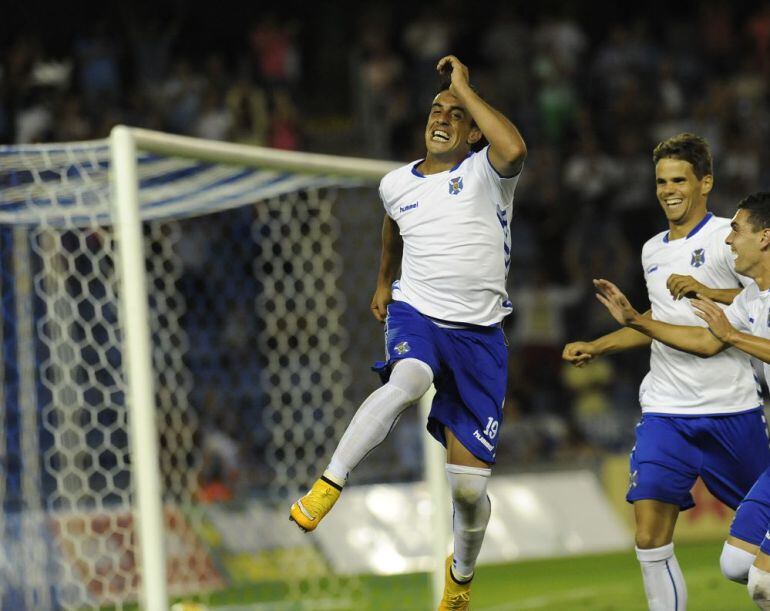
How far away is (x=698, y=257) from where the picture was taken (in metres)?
7.05

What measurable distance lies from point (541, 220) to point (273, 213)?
5126 mm

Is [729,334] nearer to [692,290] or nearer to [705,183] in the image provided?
[692,290]

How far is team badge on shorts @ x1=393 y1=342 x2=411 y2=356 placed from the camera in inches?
262

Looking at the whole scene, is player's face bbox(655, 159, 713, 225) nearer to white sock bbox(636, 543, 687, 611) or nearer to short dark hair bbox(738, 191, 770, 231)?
short dark hair bbox(738, 191, 770, 231)

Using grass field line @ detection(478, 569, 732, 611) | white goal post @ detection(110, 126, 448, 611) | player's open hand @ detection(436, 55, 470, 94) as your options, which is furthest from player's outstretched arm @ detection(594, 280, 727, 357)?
grass field line @ detection(478, 569, 732, 611)

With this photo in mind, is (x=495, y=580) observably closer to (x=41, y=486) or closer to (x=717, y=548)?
(x=717, y=548)

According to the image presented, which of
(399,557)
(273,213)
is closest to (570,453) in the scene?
(399,557)

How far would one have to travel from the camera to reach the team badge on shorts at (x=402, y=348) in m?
6.65

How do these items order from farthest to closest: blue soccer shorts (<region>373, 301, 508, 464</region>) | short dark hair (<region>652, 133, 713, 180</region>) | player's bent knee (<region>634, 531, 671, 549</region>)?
short dark hair (<region>652, 133, 713, 180</region>) → player's bent knee (<region>634, 531, 671, 549</region>) → blue soccer shorts (<region>373, 301, 508, 464</region>)

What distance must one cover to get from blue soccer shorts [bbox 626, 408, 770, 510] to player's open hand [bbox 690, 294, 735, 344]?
0.78 metres

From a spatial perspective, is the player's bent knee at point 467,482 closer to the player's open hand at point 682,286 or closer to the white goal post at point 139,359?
the player's open hand at point 682,286

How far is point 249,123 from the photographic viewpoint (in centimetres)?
1656

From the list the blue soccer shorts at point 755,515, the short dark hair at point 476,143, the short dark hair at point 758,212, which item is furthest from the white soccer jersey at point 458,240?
the blue soccer shorts at point 755,515

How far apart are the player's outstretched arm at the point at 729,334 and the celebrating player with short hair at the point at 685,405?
491mm
